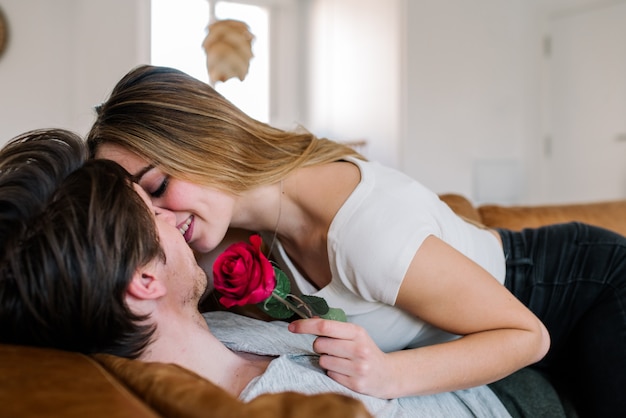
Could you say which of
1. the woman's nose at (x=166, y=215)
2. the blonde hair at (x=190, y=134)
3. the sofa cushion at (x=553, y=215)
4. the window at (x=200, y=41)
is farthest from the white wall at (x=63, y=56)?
the woman's nose at (x=166, y=215)

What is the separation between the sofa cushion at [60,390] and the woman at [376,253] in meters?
0.41

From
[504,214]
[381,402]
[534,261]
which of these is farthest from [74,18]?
[381,402]

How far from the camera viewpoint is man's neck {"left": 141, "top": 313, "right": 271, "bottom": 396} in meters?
0.91

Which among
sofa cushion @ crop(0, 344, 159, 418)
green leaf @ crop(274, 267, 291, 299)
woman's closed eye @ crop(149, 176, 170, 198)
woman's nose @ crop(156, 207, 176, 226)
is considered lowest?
green leaf @ crop(274, 267, 291, 299)

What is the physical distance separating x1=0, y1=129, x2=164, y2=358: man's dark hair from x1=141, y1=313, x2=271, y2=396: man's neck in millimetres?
43

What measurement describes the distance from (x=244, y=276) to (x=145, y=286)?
0.16 meters

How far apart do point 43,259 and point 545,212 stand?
6.60ft

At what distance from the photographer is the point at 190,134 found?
1.19 m

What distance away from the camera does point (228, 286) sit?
98cm

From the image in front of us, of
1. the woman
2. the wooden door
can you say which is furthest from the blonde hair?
the wooden door

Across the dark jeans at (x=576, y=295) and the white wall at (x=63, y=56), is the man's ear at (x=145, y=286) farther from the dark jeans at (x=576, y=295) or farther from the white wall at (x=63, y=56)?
the white wall at (x=63, y=56)

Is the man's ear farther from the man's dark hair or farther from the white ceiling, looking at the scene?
the white ceiling

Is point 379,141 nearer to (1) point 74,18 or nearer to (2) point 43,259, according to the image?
(1) point 74,18

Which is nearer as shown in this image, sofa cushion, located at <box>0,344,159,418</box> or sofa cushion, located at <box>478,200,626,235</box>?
sofa cushion, located at <box>0,344,159,418</box>
